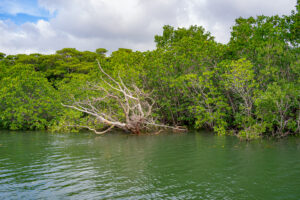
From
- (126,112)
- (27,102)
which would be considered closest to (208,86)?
(126,112)

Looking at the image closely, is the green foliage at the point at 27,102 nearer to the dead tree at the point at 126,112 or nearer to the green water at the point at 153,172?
the dead tree at the point at 126,112

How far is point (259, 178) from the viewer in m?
7.80

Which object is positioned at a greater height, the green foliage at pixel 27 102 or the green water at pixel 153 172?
the green foliage at pixel 27 102

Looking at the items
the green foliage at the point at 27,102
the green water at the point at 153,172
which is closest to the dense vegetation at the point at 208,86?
the green foliage at the point at 27,102

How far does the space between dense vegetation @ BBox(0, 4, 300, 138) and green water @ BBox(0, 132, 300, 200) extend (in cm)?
343

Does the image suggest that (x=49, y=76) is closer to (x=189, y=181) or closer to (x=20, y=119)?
(x=20, y=119)

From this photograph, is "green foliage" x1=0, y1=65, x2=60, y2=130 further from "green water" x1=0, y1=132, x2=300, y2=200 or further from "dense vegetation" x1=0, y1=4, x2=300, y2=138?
"green water" x1=0, y1=132, x2=300, y2=200

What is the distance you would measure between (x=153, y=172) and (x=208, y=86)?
10.5 metres

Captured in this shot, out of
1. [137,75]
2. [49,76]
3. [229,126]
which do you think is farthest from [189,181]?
[49,76]

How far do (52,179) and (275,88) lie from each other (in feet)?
40.9

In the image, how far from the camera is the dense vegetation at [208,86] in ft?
53.4

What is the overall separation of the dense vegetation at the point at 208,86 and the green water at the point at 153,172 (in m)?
3.43

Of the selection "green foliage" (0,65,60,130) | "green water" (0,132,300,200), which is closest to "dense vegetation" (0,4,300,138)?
"green foliage" (0,65,60,130)

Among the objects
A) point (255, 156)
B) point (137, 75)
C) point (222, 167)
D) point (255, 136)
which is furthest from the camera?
point (137, 75)
